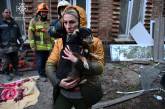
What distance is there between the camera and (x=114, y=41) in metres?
10.3

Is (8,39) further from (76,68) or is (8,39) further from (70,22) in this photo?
(76,68)

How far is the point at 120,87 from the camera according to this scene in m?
7.45

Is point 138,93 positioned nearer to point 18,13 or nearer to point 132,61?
point 132,61

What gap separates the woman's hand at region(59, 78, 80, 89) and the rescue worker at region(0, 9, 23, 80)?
4.73 meters

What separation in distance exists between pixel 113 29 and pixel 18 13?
9.70 ft

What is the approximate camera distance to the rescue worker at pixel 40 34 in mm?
7406

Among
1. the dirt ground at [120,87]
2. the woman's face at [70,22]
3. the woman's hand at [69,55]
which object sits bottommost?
the dirt ground at [120,87]

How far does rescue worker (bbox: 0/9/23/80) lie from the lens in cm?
771

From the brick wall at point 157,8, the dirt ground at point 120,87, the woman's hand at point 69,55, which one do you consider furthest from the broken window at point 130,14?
the woman's hand at point 69,55

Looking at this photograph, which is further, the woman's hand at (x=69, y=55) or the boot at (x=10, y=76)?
the boot at (x=10, y=76)

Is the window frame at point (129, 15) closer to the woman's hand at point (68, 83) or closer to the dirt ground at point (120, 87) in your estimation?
the dirt ground at point (120, 87)

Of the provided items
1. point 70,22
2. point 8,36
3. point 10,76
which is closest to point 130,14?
point 8,36

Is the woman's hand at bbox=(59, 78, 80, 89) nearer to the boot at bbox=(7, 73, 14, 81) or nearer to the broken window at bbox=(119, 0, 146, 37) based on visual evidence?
the boot at bbox=(7, 73, 14, 81)

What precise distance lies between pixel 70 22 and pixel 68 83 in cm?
62
